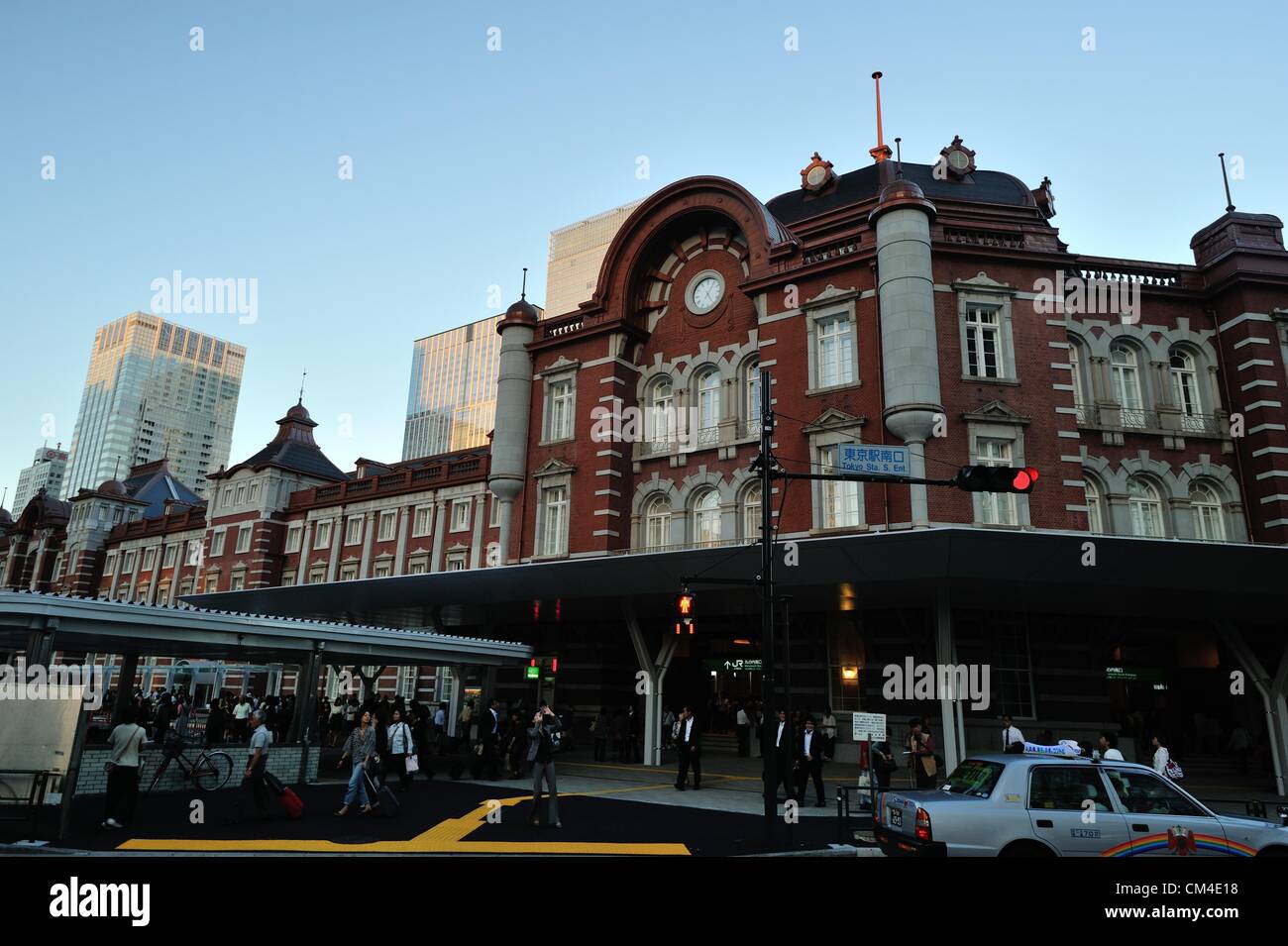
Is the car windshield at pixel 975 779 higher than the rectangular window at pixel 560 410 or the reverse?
the reverse

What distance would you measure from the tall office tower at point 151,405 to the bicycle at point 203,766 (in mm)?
184278

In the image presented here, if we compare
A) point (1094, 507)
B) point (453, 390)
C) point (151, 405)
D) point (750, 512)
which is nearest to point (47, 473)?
point (151, 405)

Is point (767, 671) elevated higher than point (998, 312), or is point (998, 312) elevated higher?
point (998, 312)

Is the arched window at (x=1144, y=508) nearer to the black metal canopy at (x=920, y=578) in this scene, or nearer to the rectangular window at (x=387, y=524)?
the black metal canopy at (x=920, y=578)

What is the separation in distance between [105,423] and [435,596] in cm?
19034

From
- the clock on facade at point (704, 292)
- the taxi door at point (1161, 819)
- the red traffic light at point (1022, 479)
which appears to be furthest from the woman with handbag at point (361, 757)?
the clock on facade at point (704, 292)

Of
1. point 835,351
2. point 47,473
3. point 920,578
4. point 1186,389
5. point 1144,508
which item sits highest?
point 47,473

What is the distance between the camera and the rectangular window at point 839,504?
2486 centimetres

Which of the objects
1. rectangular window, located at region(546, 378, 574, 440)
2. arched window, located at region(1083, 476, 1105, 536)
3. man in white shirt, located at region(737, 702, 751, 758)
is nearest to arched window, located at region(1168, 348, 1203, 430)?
arched window, located at region(1083, 476, 1105, 536)

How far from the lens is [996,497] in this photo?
24.1 meters

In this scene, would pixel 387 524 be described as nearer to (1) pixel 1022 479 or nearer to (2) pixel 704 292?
(2) pixel 704 292

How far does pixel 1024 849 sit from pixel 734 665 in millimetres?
21499

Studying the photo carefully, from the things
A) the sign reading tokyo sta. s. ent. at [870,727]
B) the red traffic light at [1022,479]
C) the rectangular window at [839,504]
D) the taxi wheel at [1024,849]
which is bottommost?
the taxi wheel at [1024,849]

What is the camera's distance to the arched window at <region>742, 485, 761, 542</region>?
27633 mm
